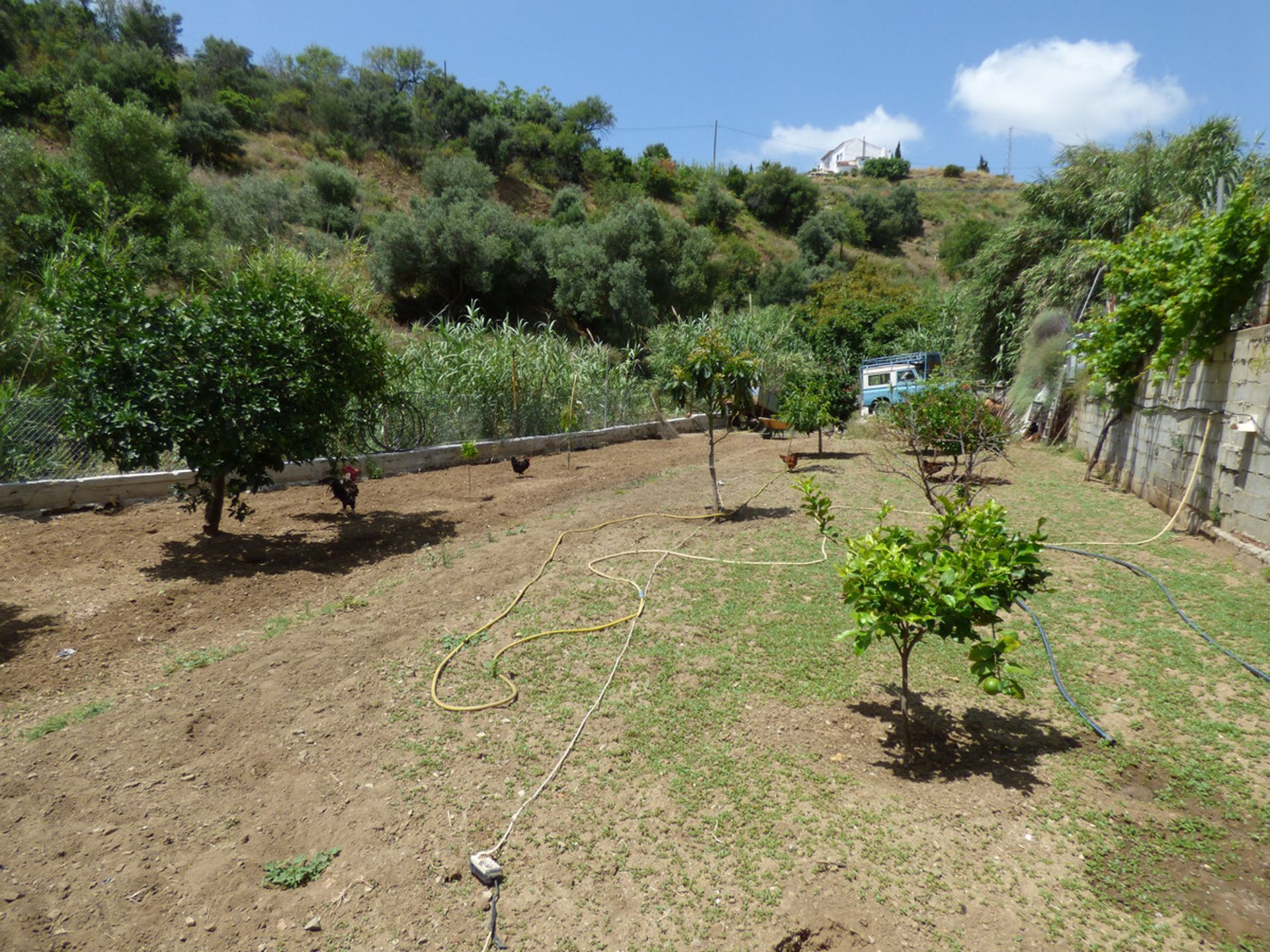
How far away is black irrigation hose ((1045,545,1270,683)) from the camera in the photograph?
4414 mm

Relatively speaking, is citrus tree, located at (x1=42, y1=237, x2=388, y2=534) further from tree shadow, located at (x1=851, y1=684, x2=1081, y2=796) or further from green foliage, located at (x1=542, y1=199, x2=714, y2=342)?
green foliage, located at (x1=542, y1=199, x2=714, y2=342)

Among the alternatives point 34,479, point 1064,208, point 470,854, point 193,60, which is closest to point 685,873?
point 470,854

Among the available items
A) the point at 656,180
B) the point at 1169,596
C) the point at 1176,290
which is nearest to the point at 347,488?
the point at 1169,596

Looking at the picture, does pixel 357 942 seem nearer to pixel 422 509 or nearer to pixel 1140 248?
pixel 422 509

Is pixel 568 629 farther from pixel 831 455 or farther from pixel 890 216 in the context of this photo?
pixel 890 216

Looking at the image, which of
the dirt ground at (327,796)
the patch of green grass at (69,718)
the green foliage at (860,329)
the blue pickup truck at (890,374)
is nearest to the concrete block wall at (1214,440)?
the dirt ground at (327,796)

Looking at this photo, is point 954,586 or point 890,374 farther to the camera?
point 890,374

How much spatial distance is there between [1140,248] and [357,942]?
11072 millimetres

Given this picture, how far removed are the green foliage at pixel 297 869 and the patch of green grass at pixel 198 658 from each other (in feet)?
7.13

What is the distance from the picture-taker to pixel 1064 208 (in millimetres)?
15953

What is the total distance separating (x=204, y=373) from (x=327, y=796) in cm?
446

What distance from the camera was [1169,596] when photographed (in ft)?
18.2

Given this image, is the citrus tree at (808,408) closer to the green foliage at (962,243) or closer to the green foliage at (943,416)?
the green foliage at (943,416)

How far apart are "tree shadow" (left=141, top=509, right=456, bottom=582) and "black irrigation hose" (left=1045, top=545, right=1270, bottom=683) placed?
640cm
